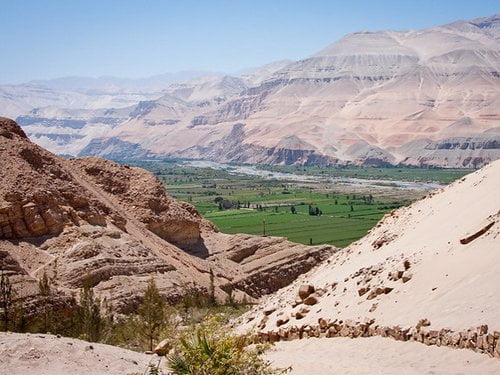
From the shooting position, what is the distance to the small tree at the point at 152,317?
2350 cm

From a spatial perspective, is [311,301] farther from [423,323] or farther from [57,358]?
[57,358]

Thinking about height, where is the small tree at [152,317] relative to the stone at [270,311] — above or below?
below

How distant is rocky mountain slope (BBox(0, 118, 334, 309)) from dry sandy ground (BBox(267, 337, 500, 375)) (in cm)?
1461

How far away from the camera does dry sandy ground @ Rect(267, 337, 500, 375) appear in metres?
12.6

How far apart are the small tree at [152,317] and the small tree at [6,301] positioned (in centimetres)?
460

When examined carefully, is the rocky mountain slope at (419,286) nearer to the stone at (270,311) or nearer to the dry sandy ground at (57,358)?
the stone at (270,311)

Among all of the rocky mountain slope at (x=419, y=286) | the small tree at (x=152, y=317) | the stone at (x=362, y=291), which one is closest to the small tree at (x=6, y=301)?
the small tree at (x=152, y=317)

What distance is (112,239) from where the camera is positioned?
3366 centimetres

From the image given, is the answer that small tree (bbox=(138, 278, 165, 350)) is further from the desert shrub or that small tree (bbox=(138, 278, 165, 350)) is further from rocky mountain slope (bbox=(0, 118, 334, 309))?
the desert shrub

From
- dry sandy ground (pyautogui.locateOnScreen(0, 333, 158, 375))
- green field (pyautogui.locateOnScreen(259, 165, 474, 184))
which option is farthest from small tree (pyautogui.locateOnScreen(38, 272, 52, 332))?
green field (pyautogui.locateOnScreen(259, 165, 474, 184))

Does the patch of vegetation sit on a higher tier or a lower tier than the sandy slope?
lower

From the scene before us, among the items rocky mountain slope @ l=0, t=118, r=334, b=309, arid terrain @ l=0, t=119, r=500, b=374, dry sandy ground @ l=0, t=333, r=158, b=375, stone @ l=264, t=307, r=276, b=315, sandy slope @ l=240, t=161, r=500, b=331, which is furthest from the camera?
rocky mountain slope @ l=0, t=118, r=334, b=309

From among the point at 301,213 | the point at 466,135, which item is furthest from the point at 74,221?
the point at 466,135

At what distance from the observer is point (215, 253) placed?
4344 cm
